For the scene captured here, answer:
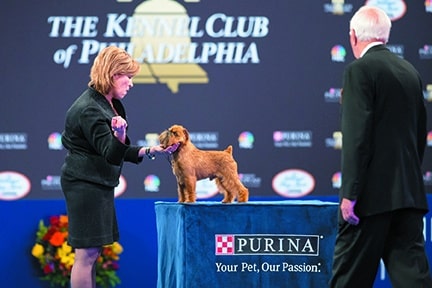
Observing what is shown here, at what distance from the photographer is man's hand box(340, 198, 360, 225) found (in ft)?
11.2

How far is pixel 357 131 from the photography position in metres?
3.39

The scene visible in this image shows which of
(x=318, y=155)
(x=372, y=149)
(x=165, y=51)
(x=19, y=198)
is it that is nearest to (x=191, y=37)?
(x=165, y=51)

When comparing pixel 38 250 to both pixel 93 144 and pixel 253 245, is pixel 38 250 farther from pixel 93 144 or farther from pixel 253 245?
pixel 253 245

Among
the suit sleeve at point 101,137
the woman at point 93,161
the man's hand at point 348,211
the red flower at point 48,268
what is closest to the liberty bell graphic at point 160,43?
the red flower at point 48,268

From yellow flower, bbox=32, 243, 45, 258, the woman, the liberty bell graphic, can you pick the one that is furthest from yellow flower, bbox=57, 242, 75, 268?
the woman

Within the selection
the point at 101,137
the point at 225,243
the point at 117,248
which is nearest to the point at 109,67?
the point at 101,137

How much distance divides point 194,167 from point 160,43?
2.05 meters

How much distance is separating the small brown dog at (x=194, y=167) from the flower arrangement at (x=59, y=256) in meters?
1.75

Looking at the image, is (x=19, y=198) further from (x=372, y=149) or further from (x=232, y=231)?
(x=372, y=149)

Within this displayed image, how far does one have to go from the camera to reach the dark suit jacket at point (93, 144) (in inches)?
159

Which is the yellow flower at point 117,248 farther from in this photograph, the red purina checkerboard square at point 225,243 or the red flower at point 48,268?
the red purina checkerboard square at point 225,243

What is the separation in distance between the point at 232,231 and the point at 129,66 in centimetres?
97

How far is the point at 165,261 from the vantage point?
459cm

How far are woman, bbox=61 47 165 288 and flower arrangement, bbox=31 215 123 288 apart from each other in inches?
61.0
